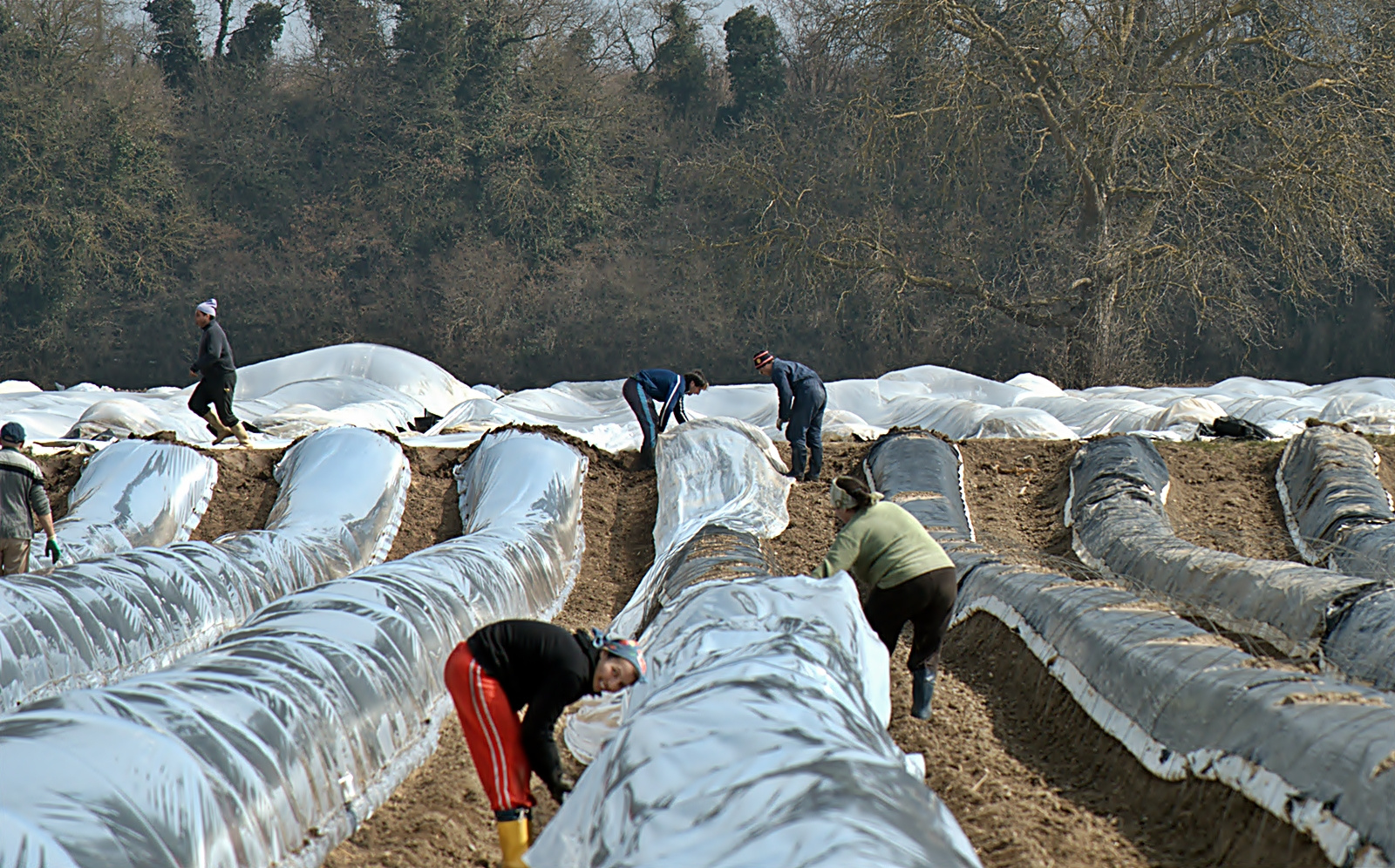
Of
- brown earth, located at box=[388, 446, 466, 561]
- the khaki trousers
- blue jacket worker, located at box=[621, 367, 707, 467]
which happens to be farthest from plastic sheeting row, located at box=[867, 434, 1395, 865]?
the khaki trousers

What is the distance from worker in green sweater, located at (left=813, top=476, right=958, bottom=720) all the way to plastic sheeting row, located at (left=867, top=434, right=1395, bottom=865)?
1.85 ft

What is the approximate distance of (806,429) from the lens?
903 centimetres

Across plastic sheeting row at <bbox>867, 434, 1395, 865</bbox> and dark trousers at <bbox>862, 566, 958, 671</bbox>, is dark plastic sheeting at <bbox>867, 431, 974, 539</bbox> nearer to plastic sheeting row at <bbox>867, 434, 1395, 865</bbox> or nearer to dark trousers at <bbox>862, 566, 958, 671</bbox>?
plastic sheeting row at <bbox>867, 434, 1395, 865</bbox>

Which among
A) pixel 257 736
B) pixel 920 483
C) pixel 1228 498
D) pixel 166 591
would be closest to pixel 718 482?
pixel 920 483

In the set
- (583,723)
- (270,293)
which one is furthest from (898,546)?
(270,293)

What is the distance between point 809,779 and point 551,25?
1007 inches

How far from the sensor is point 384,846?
11.8 feet

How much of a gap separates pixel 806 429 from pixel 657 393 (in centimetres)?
118

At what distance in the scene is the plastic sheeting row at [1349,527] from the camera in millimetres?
4328

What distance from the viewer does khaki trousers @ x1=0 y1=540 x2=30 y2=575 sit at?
6875 millimetres

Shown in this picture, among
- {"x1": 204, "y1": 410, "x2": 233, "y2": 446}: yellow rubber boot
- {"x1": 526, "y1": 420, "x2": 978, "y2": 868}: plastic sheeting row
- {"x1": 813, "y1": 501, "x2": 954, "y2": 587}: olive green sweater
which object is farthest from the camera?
{"x1": 204, "y1": 410, "x2": 233, "y2": 446}: yellow rubber boot

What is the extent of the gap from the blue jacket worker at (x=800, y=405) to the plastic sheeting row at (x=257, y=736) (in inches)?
138

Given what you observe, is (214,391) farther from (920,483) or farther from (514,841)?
(514,841)

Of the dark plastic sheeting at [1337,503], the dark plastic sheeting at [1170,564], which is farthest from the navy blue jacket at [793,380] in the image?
the dark plastic sheeting at [1337,503]
